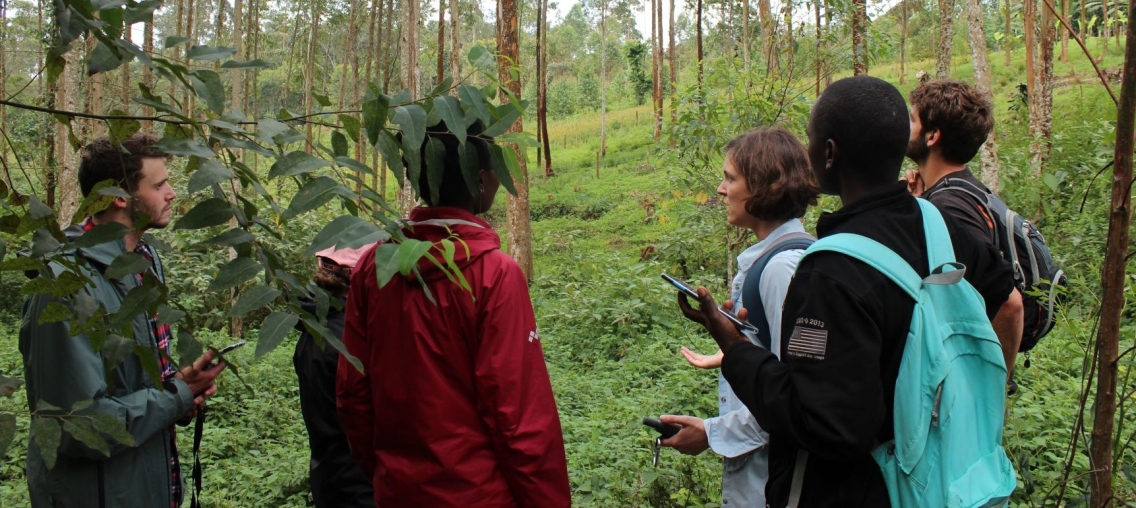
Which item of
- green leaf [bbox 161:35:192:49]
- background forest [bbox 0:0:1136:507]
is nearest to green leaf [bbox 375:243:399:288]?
background forest [bbox 0:0:1136:507]

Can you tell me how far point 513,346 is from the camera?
5.98 ft

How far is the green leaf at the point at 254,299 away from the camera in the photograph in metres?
1.08

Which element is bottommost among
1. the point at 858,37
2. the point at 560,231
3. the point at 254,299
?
the point at 560,231

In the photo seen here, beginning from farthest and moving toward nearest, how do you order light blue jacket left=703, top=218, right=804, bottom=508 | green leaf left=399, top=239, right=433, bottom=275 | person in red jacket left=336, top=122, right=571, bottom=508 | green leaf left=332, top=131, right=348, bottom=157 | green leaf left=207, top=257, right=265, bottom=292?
light blue jacket left=703, top=218, right=804, bottom=508 < person in red jacket left=336, top=122, right=571, bottom=508 < green leaf left=332, top=131, right=348, bottom=157 < green leaf left=207, top=257, right=265, bottom=292 < green leaf left=399, top=239, right=433, bottom=275

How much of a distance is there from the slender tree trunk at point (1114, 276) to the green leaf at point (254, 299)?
4.99ft

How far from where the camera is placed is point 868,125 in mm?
1565

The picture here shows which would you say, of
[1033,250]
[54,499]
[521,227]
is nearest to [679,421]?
[1033,250]

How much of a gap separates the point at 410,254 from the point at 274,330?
25 centimetres

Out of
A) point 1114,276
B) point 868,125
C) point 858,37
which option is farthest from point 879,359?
point 858,37

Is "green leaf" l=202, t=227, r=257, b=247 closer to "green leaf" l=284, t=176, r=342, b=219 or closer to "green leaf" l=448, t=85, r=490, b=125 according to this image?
"green leaf" l=284, t=176, r=342, b=219

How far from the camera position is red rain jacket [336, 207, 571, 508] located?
1.81m

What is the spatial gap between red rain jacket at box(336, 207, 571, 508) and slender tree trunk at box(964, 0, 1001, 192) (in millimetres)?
8352

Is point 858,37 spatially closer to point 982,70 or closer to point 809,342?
point 982,70

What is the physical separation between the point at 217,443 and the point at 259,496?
101 cm
